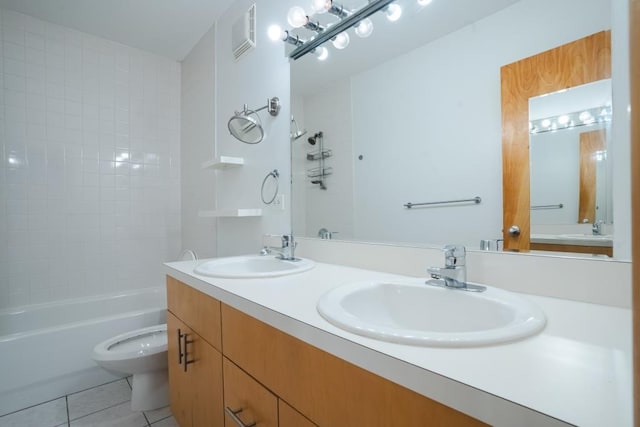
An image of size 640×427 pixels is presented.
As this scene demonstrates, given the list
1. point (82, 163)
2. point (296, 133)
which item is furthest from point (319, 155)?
point (82, 163)

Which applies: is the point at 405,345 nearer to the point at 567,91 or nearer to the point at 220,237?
the point at 567,91

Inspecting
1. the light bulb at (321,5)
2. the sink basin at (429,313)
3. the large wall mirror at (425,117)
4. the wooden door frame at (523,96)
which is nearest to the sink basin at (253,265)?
the large wall mirror at (425,117)

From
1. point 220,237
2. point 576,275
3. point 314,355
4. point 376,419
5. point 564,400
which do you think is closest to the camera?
point 564,400

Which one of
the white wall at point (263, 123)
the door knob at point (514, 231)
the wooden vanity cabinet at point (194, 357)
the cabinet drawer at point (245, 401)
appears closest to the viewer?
the cabinet drawer at point (245, 401)

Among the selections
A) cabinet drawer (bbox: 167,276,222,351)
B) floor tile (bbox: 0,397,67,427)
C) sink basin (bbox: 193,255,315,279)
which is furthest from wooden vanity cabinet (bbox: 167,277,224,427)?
floor tile (bbox: 0,397,67,427)

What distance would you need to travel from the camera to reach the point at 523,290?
2.60 feet

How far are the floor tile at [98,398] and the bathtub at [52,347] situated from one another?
6 cm

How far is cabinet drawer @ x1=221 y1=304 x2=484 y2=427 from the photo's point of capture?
0.43 m

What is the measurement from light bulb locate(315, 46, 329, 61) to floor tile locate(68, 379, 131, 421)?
2.22 m

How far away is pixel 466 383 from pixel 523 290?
0.55m

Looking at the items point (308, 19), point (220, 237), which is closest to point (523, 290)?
point (308, 19)

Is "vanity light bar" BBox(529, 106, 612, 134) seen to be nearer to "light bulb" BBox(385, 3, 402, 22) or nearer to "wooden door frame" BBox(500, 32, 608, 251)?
"wooden door frame" BBox(500, 32, 608, 251)

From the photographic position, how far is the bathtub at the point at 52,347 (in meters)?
1.64

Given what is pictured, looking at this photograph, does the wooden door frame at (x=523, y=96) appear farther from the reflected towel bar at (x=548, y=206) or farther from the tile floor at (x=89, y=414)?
the tile floor at (x=89, y=414)
